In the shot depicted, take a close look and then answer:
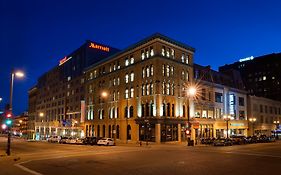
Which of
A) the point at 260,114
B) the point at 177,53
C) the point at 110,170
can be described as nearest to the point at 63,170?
the point at 110,170

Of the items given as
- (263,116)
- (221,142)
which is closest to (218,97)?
(263,116)

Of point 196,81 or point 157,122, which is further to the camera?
point 196,81

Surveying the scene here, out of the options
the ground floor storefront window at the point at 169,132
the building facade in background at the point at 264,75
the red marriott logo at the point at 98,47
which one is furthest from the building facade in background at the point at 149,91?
the building facade in background at the point at 264,75

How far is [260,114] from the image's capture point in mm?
88812

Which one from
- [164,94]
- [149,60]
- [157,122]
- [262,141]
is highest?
[149,60]

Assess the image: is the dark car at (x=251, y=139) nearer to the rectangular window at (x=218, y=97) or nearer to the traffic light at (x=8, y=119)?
the rectangular window at (x=218, y=97)

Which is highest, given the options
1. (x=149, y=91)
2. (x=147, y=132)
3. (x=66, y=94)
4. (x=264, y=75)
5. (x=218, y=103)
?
(x=264, y=75)

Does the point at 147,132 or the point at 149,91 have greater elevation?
the point at 149,91

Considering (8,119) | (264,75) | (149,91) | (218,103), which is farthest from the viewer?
(264,75)

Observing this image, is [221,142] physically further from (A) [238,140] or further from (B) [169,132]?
(B) [169,132]

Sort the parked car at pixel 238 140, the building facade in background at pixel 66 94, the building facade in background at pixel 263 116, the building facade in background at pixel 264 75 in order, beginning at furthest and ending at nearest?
the building facade in background at pixel 264 75
the building facade in background at pixel 66 94
the building facade in background at pixel 263 116
the parked car at pixel 238 140

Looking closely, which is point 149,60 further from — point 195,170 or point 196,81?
point 195,170

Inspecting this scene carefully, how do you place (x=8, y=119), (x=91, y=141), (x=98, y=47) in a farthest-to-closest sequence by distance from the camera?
(x=98, y=47) < (x=91, y=141) < (x=8, y=119)

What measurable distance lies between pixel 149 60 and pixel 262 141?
29884 mm
